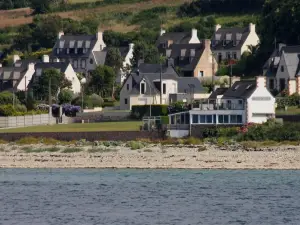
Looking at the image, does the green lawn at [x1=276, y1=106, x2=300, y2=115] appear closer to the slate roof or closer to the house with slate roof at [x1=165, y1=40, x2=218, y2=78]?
the slate roof

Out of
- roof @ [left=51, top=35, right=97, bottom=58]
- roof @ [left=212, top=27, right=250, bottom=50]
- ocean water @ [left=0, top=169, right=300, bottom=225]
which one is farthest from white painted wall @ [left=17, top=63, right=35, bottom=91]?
ocean water @ [left=0, top=169, right=300, bottom=225]

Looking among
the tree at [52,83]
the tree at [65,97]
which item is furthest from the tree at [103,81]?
the tree at [65,97]

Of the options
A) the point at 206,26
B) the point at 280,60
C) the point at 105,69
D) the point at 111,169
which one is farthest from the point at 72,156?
the point at 206,26

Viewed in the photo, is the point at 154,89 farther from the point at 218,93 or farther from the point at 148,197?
the point at 148,197

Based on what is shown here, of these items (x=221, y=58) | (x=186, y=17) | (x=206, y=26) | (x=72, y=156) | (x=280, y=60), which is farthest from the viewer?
(x=186, y=17)

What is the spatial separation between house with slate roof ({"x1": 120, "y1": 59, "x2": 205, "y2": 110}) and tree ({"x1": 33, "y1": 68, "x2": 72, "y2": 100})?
9.21m

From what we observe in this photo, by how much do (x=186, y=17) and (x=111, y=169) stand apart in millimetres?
90048

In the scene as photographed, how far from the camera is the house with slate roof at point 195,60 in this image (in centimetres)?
11850

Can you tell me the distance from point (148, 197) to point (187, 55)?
226 feet

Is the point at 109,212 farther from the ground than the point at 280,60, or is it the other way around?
the point at 280,60

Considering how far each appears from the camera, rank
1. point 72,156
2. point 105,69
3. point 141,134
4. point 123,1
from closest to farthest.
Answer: point 72,156 < point 141,134 < point 105,69 < point 123,1

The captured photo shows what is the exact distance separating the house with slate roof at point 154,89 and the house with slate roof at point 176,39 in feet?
74.4

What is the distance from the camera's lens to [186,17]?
15312 cm

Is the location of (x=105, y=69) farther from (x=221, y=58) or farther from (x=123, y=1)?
(x=123, y=1)
